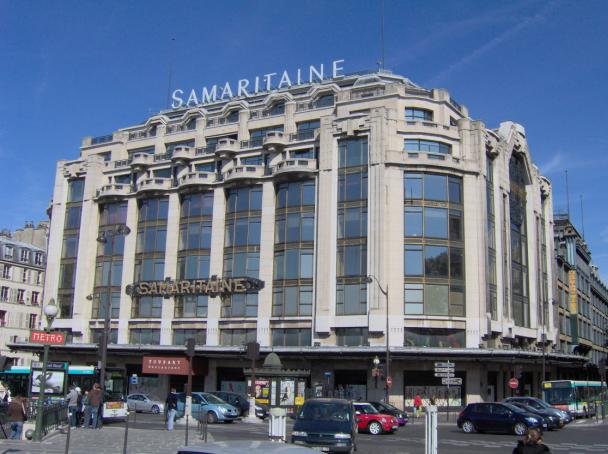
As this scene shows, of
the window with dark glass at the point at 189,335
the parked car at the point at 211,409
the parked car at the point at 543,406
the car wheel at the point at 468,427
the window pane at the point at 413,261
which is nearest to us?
the car wheel at the point at 468,427

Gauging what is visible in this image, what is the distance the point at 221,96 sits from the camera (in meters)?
76.7

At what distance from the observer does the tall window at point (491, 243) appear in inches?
2210

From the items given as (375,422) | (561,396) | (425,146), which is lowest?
(375,422)

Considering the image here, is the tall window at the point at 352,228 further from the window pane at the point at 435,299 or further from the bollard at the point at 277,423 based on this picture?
the bollard at the point at 277,423

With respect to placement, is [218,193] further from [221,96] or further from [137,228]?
[221,96]

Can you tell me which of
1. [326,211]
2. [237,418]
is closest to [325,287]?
[326,211]

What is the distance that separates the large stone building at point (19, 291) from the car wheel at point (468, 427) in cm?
6098

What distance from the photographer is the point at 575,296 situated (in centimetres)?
8694

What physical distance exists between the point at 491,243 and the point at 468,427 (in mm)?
27180

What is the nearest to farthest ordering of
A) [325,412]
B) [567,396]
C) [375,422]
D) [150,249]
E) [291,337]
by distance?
[325,412]
[375,422]
[567,396]
[291,337]
[150,249]

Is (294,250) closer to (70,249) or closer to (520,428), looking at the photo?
(70,249)

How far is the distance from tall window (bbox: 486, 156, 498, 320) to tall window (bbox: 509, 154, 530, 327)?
15.1 ft

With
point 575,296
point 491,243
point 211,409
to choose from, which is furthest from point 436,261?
point 575,296

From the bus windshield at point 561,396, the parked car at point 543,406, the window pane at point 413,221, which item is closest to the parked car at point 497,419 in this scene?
the parked car at point 543,406
